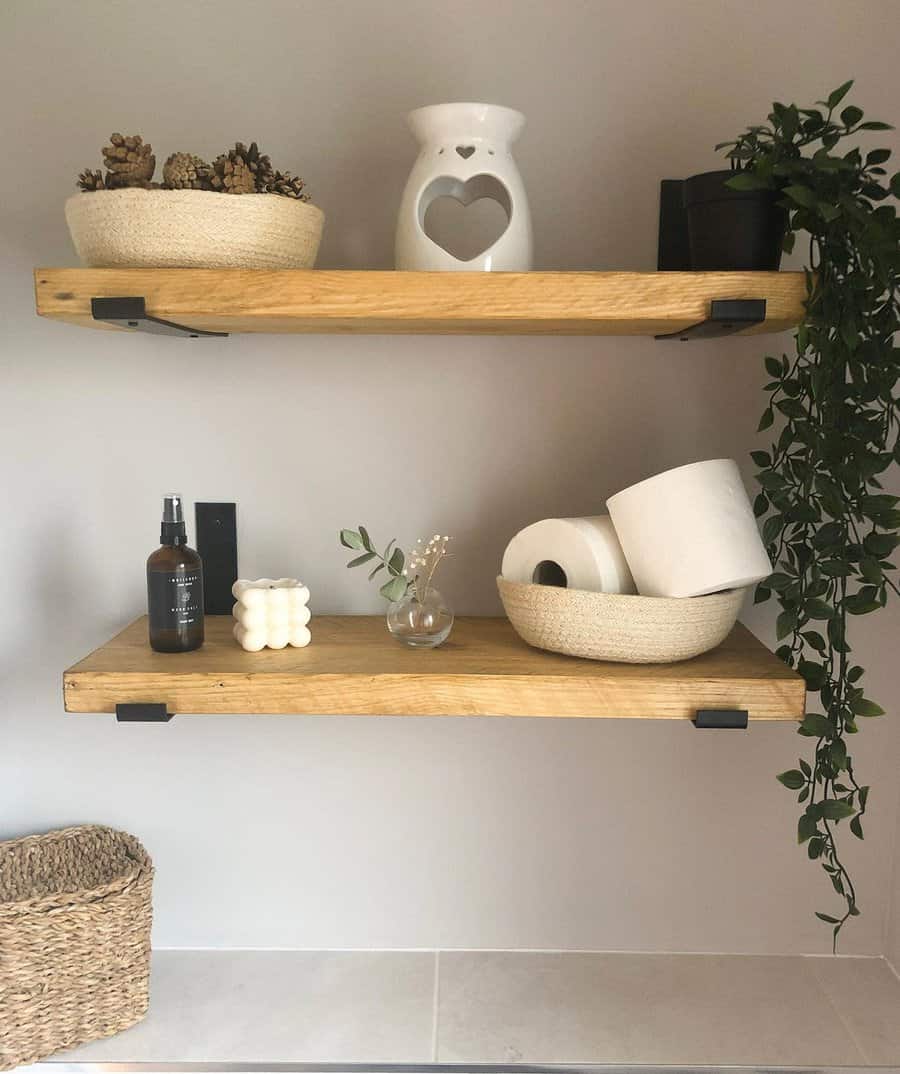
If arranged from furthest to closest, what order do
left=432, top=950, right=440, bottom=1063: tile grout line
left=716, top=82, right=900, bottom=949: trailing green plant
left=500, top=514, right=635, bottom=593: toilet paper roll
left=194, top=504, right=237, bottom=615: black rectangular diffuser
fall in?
1. left=194, top=504, right=237, bottom=615: black rectangular diffuser
2. left=432, top=950, right=440, bottom=1063: tile grout line
3. left=500, top=514, right=635, bottom=593: toilet paper roll
4. left=716, top=82, right=900, bottom=949: trailing green plant

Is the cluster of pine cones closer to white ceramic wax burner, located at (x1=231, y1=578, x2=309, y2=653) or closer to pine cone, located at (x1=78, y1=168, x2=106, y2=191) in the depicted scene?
pine cone, located at (x1=78, y1=168, x2=106, y2=191)

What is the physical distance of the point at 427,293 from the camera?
1.14 m

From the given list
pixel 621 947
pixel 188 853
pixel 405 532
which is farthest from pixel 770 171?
pixel 188 853

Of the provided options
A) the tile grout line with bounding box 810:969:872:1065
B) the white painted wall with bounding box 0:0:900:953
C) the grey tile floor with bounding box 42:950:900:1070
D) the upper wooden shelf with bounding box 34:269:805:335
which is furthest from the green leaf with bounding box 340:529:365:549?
the tile grout line with bounding box 810:969:872:1065

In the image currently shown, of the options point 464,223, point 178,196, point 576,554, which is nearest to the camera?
point 178,196

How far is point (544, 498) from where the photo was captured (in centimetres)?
144

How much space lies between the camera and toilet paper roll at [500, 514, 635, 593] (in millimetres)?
1223

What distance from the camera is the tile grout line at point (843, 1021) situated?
133cm

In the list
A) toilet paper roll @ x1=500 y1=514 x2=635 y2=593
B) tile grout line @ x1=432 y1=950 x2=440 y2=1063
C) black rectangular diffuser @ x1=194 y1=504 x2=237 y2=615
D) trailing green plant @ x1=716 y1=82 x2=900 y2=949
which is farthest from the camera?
black rectangular diffuser @ x1=194 y1=504 x2=237 y2=615

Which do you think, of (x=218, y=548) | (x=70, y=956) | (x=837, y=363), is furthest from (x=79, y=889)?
(x=837, y=363)

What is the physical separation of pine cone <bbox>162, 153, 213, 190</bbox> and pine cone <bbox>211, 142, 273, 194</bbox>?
1cm

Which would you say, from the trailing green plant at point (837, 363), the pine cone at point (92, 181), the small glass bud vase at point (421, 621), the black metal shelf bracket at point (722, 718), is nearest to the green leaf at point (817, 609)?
the trailing green plant at point (837, 363)

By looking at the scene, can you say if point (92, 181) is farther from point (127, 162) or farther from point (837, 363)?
point (837, 363)

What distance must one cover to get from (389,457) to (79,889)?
71cm
